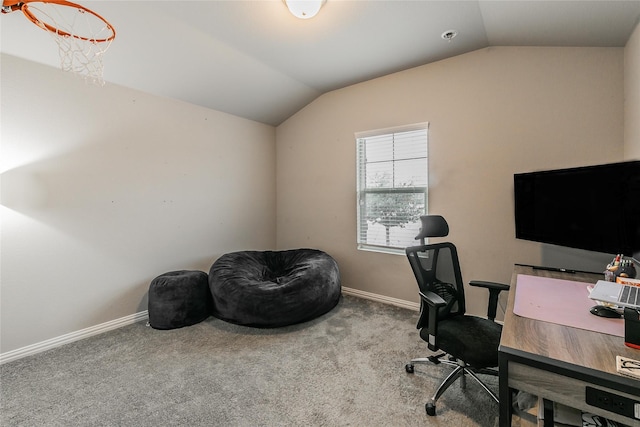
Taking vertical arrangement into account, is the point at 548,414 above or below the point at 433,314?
below

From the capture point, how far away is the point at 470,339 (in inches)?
62.5

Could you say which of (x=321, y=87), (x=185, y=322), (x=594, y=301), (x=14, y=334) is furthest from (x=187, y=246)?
(x=594, y=301)

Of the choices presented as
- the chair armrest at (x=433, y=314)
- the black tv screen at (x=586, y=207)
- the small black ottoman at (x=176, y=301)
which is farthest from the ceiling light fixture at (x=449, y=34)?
the small black ottoman at (x=176, y=301)

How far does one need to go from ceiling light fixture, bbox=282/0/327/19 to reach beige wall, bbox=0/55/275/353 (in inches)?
72.8

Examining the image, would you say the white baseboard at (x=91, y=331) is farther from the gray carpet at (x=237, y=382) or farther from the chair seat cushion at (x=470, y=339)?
the chair seat cushion at (x=470, y=339)

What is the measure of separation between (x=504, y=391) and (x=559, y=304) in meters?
0.69

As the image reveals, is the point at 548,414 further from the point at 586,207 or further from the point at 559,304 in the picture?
the point at 586,207

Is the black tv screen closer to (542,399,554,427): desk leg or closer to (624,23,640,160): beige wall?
A: (624,23,640,160): beige wall

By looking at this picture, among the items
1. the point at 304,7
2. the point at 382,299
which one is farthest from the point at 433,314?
the point at 304,7

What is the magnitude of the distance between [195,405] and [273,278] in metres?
1.82

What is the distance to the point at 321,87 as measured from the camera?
11.6ft

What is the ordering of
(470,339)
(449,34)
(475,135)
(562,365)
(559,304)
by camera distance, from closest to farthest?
(562,365)
(559,304)
(470,339)
(449,34)
(475,135)

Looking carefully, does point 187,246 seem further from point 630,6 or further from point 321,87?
point 630,6

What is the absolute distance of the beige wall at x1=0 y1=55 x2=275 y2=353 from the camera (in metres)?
2.21
